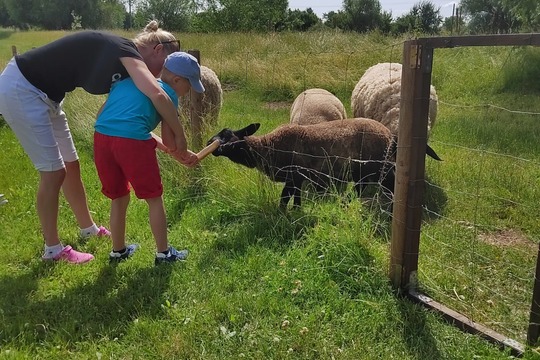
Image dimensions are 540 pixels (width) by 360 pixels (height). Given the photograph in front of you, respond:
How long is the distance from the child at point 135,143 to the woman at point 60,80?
Result: 14 cm

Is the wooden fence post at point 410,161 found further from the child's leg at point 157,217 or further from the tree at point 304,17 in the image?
the tree at point 304,17

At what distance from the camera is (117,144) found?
363 cm

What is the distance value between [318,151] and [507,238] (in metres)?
2.12

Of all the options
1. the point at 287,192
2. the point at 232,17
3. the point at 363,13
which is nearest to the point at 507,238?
the point at 287,192

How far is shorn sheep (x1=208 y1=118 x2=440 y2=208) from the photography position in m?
5.41

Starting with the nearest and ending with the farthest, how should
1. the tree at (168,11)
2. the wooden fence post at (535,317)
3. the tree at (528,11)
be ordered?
the wooden fence post at (535,317) → the tree at (528,11) → the tree at (168,11)

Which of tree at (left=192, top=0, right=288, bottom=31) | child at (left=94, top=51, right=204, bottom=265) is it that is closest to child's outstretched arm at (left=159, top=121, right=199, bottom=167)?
child at (left=94, top=51, right=204, bottom=265)

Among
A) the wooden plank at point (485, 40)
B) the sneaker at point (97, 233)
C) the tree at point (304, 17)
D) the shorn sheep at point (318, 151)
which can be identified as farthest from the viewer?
the tree at point (304, 17)

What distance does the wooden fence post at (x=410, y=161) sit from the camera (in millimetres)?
3256

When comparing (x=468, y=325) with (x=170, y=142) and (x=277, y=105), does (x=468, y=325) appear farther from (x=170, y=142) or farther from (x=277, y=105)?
(x=277, y=105)

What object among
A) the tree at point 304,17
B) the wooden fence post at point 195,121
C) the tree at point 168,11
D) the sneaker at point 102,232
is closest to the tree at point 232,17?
the tree at point 304,17

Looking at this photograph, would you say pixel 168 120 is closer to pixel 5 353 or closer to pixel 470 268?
pixel 5 353

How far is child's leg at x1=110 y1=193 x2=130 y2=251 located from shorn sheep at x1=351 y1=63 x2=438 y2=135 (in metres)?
4.04

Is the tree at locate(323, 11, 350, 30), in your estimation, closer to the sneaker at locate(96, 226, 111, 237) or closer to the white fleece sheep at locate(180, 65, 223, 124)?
the white fleece sheep at locate(180, 65, 223, 124)
